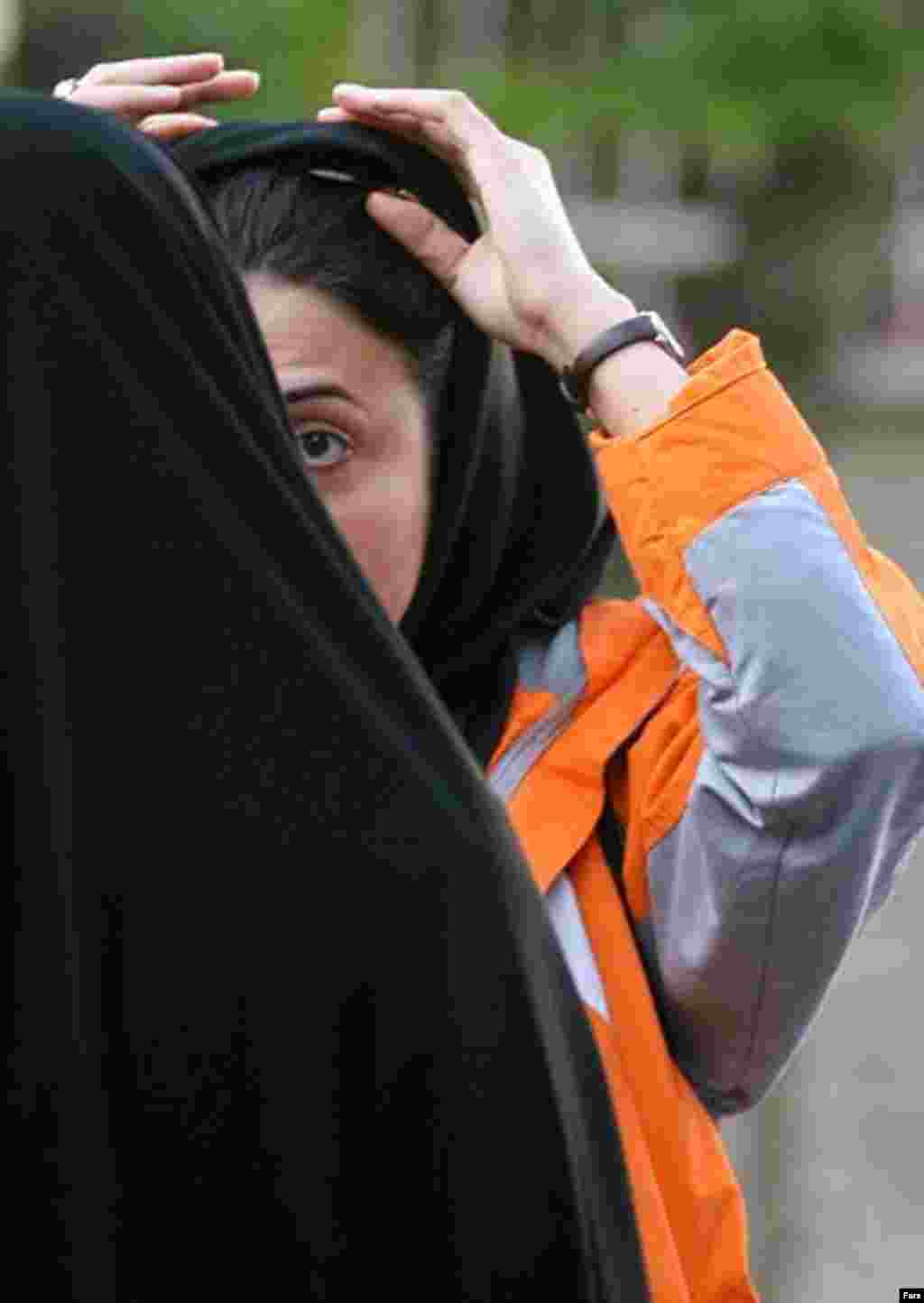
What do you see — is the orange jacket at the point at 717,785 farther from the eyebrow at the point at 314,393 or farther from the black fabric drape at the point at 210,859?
the black fabric drape at the point at 210,859

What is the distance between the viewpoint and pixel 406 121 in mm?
2604

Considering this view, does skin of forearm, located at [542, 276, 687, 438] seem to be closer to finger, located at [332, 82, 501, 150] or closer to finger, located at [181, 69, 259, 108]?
finger, located at [332, 82, 501, 150]

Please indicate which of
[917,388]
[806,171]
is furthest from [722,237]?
[917,388]

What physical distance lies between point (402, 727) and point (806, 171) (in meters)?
2.91

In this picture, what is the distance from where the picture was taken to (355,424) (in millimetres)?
2488

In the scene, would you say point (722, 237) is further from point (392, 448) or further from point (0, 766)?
point (0, 766)

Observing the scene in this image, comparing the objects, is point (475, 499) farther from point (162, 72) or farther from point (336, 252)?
point (162, 72)

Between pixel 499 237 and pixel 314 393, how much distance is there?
23cm

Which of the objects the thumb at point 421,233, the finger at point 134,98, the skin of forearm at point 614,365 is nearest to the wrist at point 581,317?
the skin of forearm at point 614,365

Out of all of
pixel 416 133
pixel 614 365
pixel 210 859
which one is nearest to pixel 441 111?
pixel 416 133

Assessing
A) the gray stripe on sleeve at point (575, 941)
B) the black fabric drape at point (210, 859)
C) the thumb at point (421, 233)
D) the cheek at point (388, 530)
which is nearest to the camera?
the black fabric drape at point (210, 859)

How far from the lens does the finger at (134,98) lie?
2.59 metres

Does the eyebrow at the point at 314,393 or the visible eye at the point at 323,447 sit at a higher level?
the eyebrow at the point at 314,393

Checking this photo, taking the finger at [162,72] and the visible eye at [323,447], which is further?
the finger at [162,72]
